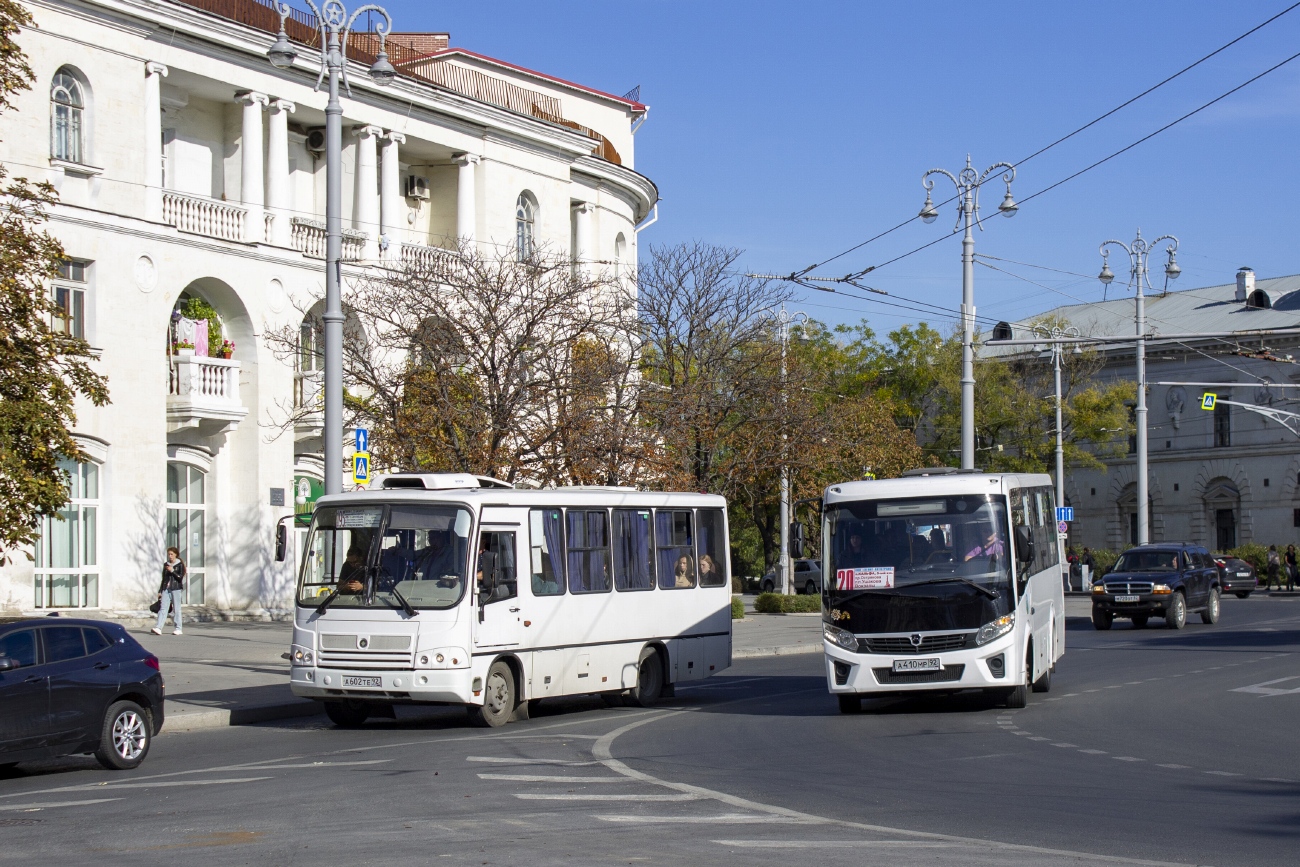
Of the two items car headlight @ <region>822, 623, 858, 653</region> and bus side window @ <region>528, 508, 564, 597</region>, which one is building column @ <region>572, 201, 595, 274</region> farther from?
car headlight @ <region>822, 623, 858, 653</region>

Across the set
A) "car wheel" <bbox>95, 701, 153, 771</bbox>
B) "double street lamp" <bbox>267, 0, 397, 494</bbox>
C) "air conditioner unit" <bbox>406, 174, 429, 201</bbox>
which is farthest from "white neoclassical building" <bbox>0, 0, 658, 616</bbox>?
"car wheel" <bbox>95, 701, 153, 771</bbox>

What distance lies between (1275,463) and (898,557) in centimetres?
6566

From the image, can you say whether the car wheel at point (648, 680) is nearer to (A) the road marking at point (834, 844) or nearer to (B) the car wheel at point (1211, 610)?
(A) the road marking at point (834, 844)

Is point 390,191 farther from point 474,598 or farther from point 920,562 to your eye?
point 920,562

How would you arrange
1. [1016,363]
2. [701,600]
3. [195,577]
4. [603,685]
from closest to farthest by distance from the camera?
[603,685]
[701,600]
[195,577]
[1016,363]

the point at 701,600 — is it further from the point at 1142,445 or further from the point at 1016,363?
the point at 1016,363

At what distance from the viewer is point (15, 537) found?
57.9ft

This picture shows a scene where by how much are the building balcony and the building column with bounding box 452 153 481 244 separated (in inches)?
352

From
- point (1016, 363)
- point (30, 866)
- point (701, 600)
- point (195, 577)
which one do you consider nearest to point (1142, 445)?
point (1016, 363)

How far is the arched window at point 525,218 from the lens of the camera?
4462 cm

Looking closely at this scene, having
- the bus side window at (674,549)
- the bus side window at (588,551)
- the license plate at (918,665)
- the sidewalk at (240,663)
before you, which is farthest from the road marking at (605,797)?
the bus side window at (674,549)

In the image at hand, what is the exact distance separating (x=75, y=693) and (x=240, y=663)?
38.4 feet

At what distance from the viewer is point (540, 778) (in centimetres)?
1246

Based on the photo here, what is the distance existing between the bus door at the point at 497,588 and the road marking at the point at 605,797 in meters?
5.47
